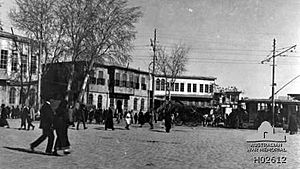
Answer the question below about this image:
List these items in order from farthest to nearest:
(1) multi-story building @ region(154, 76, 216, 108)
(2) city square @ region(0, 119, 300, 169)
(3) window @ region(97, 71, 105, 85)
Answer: (1) multi-story building @ region(154, 76, 216, 108) → (3) window @ region(97, 71, 105, 85) → (2) city square @ region(0, 119, 300, 169)

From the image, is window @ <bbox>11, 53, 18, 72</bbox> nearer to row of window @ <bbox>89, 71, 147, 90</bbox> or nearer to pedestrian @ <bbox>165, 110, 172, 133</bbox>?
row of window @ <bbox>89, 71, 147, 90</bbox>

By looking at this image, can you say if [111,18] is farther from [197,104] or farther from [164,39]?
[197,104]

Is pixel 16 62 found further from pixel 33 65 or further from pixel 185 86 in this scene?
pixel 185 86

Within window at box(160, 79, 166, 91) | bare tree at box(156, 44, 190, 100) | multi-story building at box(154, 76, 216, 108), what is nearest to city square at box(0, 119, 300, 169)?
bare tree at box(156, 44, 190, 100)

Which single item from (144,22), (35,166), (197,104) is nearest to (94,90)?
(144,22)

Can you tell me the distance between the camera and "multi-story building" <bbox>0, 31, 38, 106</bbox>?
22.3 feet

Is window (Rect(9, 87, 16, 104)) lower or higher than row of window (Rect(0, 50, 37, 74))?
lower

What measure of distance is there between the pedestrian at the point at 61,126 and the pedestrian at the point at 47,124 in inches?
3.6

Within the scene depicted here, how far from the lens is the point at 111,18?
779cm

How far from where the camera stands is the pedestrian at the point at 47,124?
6593 millimetres

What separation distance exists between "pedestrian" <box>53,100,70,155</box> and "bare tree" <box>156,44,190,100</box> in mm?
2403

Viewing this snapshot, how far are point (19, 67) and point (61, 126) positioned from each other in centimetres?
140

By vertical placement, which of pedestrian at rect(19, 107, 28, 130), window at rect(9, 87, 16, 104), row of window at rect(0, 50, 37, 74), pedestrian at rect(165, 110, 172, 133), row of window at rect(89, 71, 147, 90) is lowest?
pedestrian at rect(165, 110, 172, 133)

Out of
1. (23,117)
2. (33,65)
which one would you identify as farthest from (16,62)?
(23,117)
